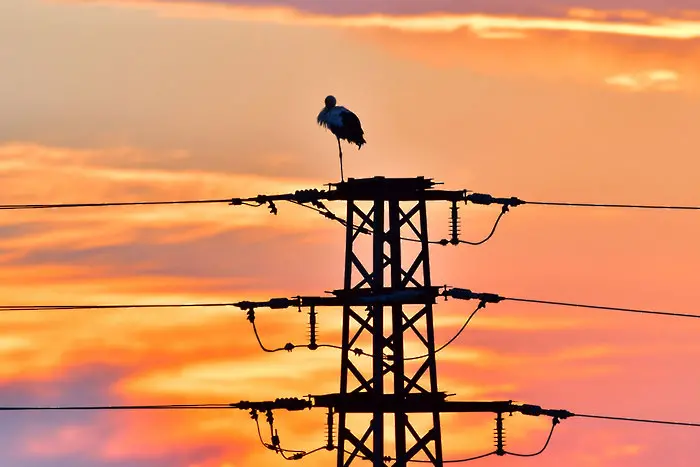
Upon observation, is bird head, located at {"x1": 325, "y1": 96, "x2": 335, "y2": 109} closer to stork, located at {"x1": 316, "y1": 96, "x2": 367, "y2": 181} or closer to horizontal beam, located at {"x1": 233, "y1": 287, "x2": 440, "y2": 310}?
stork, located at {"x1": 316, "y1": 96, "x2": 367, "y2": 181}

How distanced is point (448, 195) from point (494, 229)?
2.70 m

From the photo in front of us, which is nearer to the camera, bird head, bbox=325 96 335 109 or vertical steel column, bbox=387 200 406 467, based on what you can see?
vertical steel column, bbox=387 200 406 467

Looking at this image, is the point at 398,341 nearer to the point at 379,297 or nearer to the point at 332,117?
the point at 379,297

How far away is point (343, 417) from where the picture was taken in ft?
196

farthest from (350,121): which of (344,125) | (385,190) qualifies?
(385,190)

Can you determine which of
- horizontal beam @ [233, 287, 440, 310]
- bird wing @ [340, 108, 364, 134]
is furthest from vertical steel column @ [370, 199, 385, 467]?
bird wing @ [340, 108, 364, 134]

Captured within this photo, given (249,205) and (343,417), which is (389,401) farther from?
(249,205)

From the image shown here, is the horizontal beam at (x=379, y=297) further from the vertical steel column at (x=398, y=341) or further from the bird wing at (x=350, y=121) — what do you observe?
the bird wing at (x=350, y=121)

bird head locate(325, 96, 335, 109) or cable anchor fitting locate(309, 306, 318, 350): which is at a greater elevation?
bird head locate(325, 96, 335, 109)

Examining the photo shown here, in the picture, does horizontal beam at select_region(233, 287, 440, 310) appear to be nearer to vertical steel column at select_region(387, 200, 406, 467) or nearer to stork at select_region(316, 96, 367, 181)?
vertical steel column at select_region(387, 200, 406, 467)

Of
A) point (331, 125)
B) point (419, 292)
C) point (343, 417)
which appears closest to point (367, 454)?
point (343, 417)

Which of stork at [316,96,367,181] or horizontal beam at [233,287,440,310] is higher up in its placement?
stork at [316,96,367,181]

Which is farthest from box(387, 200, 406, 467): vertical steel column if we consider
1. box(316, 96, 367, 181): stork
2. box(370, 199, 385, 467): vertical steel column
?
box(316, 96, 367, 181): stork

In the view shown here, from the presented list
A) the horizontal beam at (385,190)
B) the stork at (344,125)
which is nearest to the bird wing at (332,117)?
the stork at (344,125)
